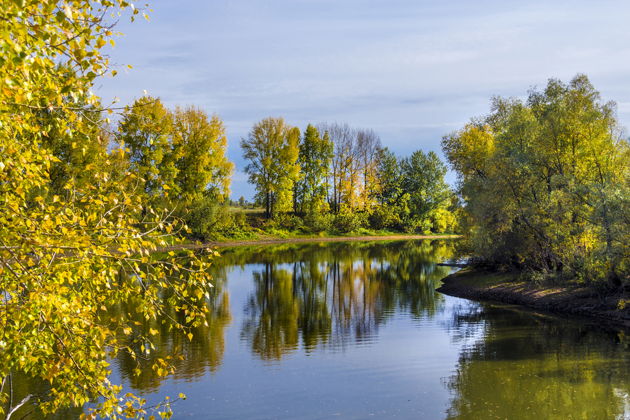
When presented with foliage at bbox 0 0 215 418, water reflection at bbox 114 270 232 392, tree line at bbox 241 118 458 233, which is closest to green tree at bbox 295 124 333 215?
tree line at bbox 241 118 458 233

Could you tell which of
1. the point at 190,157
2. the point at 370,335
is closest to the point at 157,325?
the point at 370,335

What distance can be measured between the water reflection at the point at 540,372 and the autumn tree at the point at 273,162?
59176mm

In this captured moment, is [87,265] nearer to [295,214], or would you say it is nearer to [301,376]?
[301,376]

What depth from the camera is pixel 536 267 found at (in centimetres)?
3638

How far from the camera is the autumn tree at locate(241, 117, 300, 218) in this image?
279 feet

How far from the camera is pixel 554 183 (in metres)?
31.6

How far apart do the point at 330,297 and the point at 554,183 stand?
591 inches

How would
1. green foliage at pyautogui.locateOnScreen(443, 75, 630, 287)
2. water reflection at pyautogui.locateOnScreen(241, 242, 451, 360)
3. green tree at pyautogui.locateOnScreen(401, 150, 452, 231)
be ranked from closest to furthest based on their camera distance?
water reflection at pyautogui.locateOnScreen(241, 242, 451, 360) → green foliage at pyautogui.locateOnScreen(443, 75, 630, 287) → green tree at pyautogui.locateOnScreen(401, 150, 452, 231)

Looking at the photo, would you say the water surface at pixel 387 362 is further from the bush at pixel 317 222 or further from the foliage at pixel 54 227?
the bush at pixel 317 222

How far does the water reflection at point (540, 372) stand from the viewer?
15.9m

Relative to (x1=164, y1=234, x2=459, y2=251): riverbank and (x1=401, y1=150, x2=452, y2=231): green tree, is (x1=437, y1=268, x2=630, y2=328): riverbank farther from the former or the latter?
(x1=401, y1=150, x2=452, y2=231): green tree

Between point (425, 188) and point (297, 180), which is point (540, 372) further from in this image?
point (425, 188)

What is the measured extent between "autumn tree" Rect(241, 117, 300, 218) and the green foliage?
50099mm

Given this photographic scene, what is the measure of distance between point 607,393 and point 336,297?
20094 millimetres
